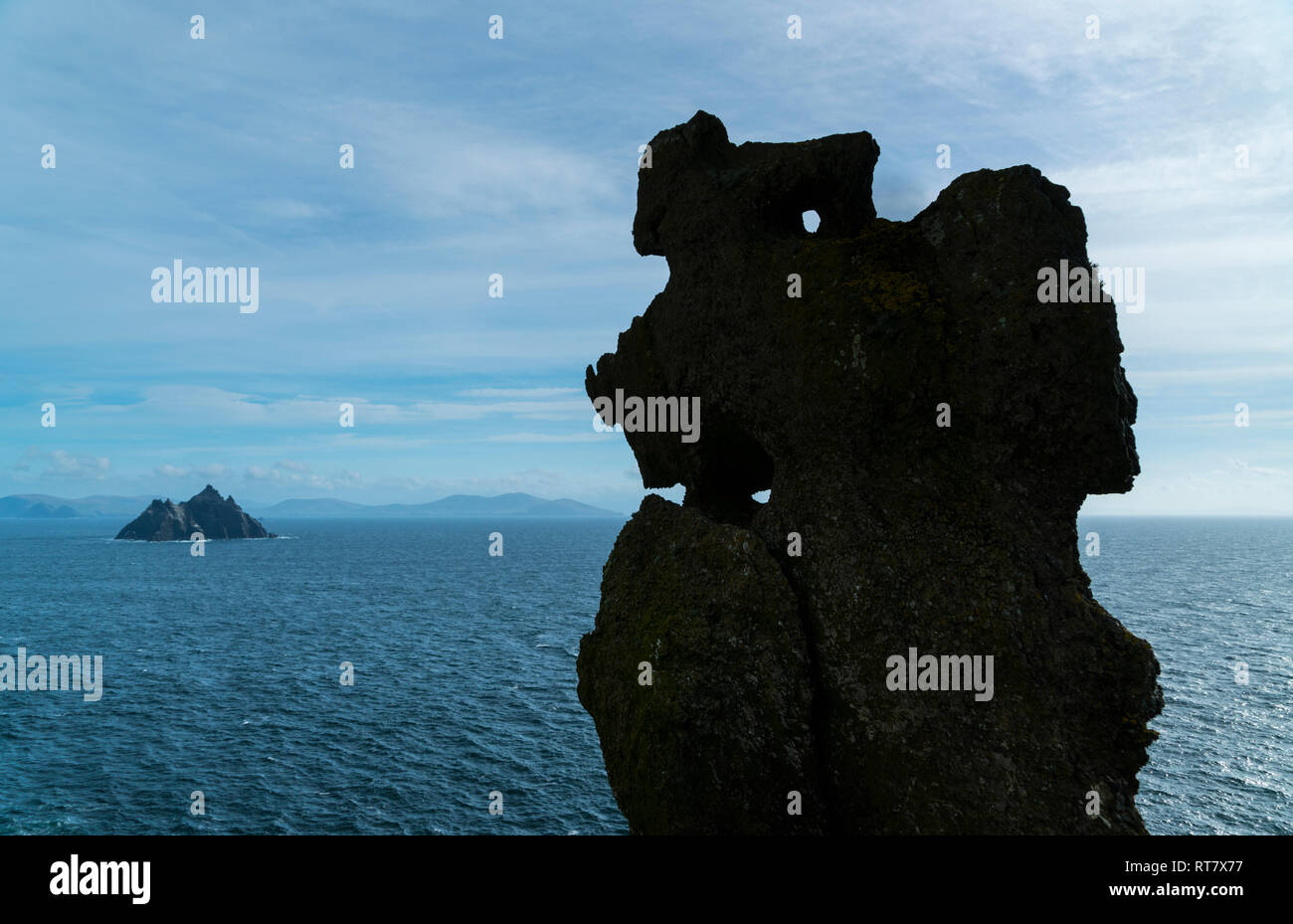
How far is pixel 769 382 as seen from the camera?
14.1 m

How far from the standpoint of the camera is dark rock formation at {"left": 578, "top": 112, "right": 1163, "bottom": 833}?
451 inches

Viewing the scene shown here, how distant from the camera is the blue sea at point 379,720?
42094 mm

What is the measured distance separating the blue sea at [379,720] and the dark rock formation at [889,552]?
30.7 meters

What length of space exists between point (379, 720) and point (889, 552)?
173 ft

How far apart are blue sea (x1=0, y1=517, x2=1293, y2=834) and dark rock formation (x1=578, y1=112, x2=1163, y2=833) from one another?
3072cm

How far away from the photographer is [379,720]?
185ft
